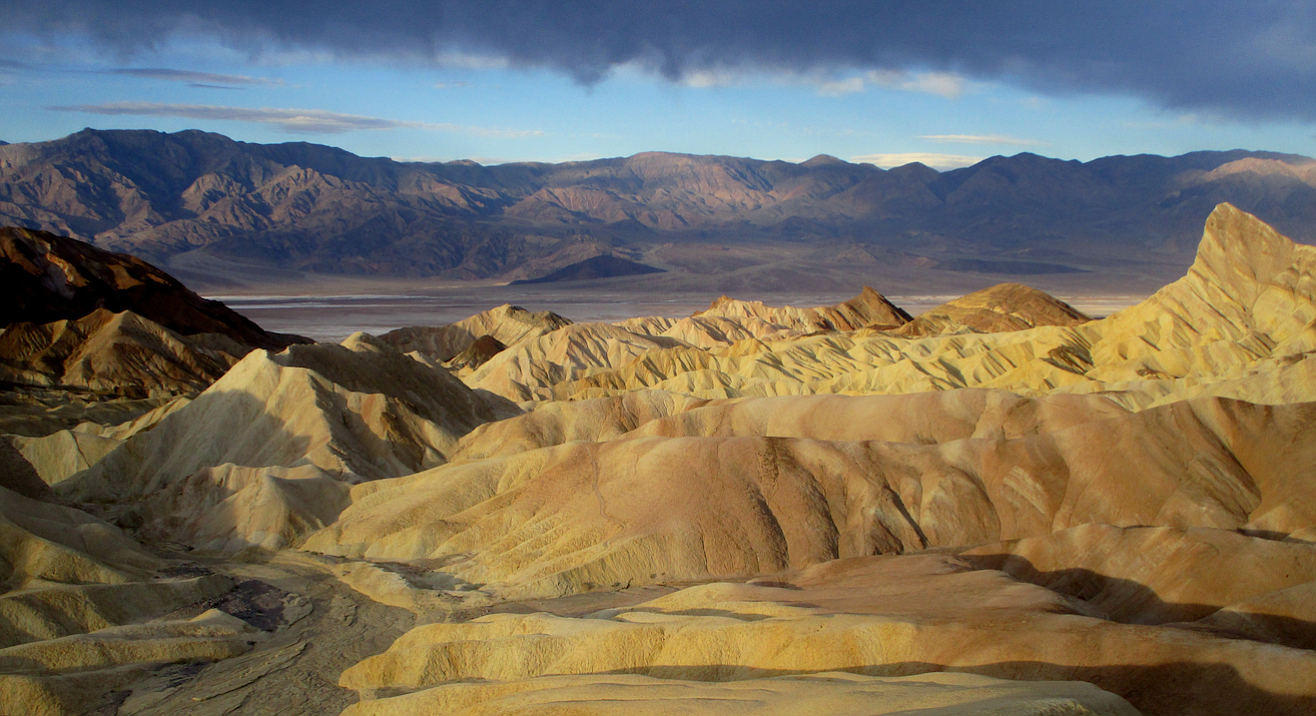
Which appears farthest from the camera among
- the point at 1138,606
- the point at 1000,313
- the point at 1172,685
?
the point at 1000,313

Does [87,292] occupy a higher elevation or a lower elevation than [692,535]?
higher

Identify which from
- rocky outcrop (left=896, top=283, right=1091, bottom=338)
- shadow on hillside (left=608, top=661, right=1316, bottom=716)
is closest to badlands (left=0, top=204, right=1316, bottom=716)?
shadow on hillside (left=608, top=661, right=1316, bottom=716)

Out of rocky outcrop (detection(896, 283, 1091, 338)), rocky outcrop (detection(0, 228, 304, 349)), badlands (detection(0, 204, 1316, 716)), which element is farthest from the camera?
rocky outcrop (detection(896, 283, 1091, 338))

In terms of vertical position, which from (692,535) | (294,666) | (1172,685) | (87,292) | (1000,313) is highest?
(87,292)

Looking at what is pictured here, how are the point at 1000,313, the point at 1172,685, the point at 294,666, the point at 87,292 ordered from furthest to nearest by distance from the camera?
the point at 1000,313
the point at 87,292
the point at 294,666
the point at 1172,685

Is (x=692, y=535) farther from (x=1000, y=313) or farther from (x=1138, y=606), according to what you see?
(x=1000, y=313)

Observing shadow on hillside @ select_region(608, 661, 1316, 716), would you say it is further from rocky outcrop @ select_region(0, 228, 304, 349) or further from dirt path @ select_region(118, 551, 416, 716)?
rocky outcrop @ select_region(0, 228, 304, 349)

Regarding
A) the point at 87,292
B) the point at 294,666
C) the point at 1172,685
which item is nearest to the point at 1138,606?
the point at 1172,685

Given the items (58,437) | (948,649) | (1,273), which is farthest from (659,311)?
(948,649)

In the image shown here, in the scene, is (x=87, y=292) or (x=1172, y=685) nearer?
(x=1172, y=685)
